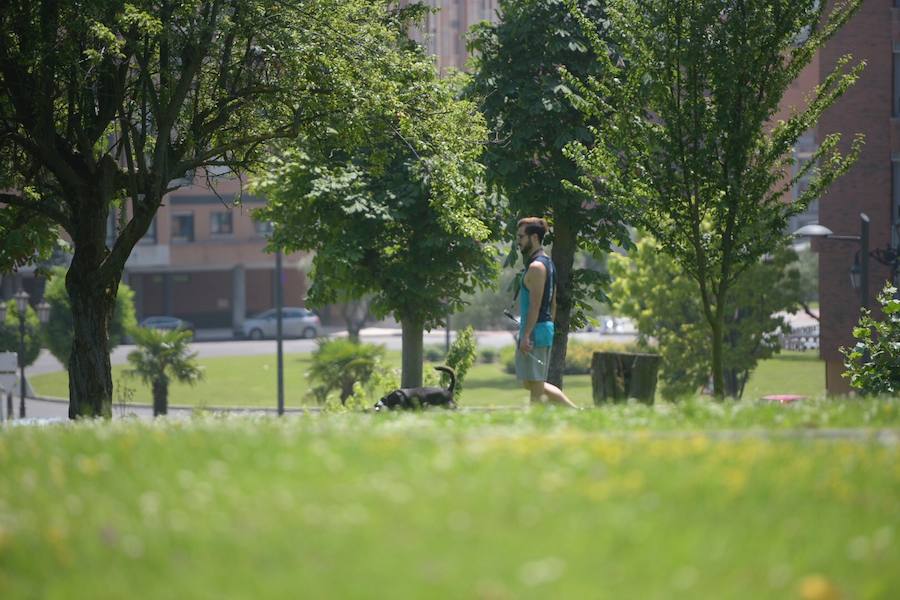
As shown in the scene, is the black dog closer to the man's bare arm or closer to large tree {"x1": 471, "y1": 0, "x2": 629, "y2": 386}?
the man's bare arm

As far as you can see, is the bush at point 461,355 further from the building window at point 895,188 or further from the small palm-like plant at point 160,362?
the small palm-like plant at point 160,362

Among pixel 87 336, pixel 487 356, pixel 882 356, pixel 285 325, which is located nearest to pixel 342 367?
pixel 87 336

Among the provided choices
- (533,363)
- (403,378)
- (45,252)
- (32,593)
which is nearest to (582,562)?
(32,593)

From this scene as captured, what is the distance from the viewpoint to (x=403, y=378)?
26422 mm

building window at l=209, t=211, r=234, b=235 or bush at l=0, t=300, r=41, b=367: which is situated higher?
building window at l=209, t=211, r=234, b=235

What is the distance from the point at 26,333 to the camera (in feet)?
169

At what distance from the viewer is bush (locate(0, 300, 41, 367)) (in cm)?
4762


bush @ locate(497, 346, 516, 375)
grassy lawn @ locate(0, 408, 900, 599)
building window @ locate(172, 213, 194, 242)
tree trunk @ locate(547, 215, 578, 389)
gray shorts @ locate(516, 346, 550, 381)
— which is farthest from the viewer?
building window @ locate(172, 213, 194, 242)

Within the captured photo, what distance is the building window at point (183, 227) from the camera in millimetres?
82750

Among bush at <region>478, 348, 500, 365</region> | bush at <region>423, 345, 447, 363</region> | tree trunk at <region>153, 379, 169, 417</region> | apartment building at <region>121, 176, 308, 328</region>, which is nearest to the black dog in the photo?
tree trunk at <region>153, 379, 169, 417</region>

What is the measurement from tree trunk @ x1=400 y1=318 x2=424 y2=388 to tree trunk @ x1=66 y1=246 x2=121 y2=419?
9.94m

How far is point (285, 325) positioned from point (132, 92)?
60.2 metres

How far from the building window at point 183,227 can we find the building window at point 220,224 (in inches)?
48.7

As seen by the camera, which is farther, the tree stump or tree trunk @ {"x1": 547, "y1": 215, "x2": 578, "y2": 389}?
tree trunk @ {"x1": 547, "y1": 215, "x2": 578, "y2": 389}
